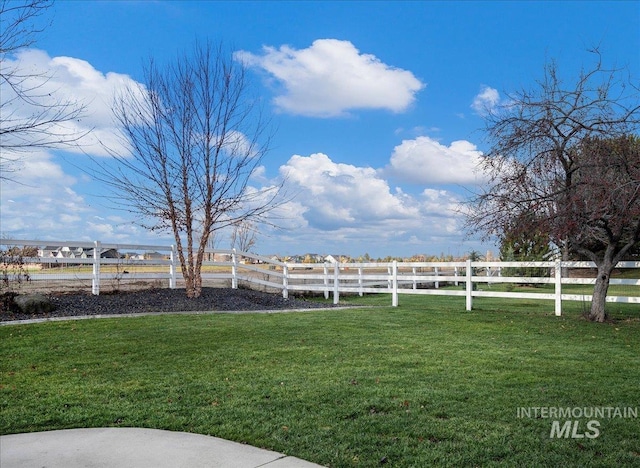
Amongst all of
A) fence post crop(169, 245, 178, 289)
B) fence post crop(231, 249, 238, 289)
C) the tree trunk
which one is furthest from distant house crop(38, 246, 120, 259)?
the tree trunk

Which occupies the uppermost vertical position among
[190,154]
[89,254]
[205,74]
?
[205,74]

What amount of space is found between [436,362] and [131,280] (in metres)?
11.6

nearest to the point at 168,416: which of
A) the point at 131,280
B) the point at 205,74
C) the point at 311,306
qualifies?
the point at 311,306

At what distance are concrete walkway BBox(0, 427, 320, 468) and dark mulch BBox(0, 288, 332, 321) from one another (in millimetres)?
8332

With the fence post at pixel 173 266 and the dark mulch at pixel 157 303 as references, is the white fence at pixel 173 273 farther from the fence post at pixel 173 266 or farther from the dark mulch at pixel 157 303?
the dark mulch at pixel 157 303

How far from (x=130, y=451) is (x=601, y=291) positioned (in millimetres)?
11224

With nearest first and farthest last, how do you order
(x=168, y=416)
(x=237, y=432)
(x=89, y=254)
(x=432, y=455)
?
(x=432, y=455), (x=237, y=432), (x=168, y=416), (x=89, y=254)

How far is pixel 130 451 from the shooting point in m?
3.91

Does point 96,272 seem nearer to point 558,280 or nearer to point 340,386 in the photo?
point 340,386

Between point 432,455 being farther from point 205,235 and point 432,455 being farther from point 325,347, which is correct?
point 205,235

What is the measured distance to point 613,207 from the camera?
1098 centimetres

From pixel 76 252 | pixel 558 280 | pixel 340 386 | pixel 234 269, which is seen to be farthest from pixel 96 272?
pixel 558 280

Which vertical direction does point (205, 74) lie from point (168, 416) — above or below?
above

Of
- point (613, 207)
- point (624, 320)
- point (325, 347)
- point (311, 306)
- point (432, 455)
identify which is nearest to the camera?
point (432, 455)
